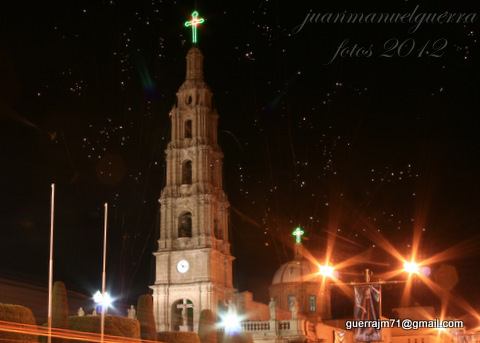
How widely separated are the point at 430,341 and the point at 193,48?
42205mm

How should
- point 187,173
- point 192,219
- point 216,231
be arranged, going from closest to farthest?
point 192,219 < point 216,231 < point 187,173

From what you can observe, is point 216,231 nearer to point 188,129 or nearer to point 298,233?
point 188,129

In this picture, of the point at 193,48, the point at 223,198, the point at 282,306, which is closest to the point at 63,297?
the point at 223,198

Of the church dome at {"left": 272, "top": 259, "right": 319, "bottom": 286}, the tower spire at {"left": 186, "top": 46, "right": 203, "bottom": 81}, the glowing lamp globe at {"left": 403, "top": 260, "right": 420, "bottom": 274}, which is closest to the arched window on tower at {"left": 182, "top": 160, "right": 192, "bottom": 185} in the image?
the tower spire at {"left": 186, "top": 46, "right": 203, "bottom": 81}

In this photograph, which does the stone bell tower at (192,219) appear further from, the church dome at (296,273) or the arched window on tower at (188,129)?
the church dome at (296,273)

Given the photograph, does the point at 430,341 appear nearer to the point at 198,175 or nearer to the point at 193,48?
the point at 198,175

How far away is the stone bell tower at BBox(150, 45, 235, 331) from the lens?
52.1 meters

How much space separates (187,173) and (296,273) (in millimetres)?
23012

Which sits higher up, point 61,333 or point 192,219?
point 192,219

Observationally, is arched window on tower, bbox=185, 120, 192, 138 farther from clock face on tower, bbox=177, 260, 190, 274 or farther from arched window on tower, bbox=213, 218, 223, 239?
clock face on tower, bbox=177, 260, 190, 274

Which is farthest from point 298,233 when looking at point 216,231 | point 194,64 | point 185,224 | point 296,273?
point 194,64

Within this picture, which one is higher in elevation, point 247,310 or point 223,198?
point 223,198

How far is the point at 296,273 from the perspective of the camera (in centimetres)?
7306

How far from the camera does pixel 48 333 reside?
2622cm
